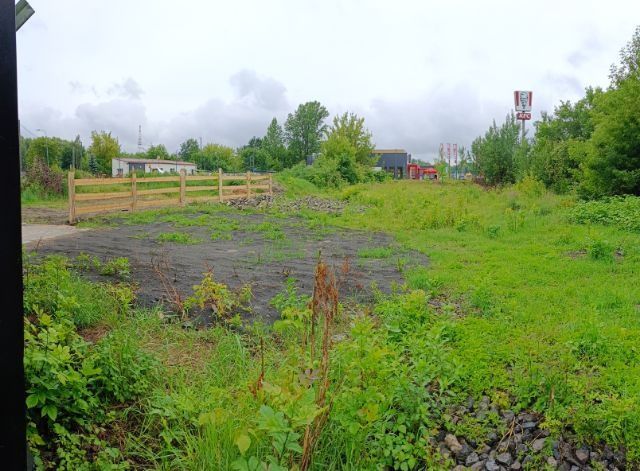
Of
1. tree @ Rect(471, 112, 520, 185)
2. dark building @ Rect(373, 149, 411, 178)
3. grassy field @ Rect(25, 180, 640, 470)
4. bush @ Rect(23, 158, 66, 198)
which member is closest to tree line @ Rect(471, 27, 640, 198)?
tree @ Rect(471, 112, 520, 185)

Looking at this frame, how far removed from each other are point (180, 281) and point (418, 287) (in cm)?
283

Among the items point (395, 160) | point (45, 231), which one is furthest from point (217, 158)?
point (45, 231)

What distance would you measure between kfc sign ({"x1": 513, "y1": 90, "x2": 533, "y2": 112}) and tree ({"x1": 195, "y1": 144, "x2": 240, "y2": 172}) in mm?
32040

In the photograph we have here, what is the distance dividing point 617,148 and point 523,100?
18618 millimetres

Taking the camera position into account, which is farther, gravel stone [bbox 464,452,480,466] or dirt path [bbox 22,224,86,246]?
dirt path [bbox 22,224,86,246]

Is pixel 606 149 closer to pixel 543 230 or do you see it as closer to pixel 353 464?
pixel 543 230

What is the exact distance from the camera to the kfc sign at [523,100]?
3138cm

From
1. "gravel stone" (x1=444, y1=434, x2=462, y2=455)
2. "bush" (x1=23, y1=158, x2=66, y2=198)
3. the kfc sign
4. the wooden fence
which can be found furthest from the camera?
the kfc sign

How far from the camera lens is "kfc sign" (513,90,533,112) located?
103 ft

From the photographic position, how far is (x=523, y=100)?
31500 millimetres

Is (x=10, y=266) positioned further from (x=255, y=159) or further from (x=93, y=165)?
(x=255, y=159)

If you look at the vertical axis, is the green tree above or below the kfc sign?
below

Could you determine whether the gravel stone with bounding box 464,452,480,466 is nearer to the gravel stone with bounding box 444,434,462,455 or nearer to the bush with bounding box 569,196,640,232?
the gravel stone with bounding box 444,434,462,455

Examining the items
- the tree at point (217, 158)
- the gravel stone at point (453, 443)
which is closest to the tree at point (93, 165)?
the tree at point (217, 158)
